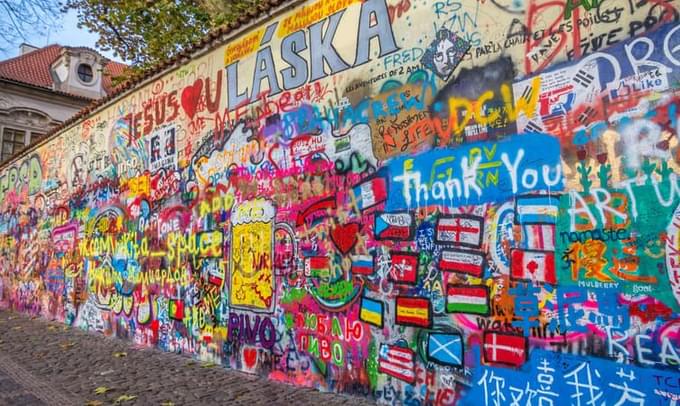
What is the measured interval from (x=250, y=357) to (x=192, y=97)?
360 centimetres

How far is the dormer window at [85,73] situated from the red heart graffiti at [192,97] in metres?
24.6

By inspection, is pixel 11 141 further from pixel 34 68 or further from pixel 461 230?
pixel 461 230

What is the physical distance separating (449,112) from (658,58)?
1.44 metres

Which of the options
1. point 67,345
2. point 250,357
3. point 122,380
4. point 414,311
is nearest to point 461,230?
point 414,311

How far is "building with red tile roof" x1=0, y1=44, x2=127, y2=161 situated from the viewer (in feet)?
78.2

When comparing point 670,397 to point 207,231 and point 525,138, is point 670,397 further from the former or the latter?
point 207,231

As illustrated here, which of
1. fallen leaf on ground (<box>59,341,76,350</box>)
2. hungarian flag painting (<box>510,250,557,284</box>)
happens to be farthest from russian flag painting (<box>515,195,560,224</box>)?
fallen leaf on ground (<box>59,341,76,350</box>)

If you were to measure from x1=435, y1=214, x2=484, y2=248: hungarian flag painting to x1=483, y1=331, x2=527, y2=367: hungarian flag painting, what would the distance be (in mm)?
663

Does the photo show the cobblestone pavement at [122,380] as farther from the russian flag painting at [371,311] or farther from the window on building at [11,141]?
the window on building at [11,141]

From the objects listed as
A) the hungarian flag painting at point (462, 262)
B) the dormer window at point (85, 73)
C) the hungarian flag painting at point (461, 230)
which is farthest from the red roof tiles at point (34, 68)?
the hungarian flag painting at point (462, 262)

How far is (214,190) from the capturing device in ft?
20.6

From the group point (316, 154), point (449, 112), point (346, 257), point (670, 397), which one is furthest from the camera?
point (316, 154)

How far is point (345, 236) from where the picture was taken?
15.1 feet

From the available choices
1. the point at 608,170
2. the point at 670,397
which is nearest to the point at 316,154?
the point at 608,170
